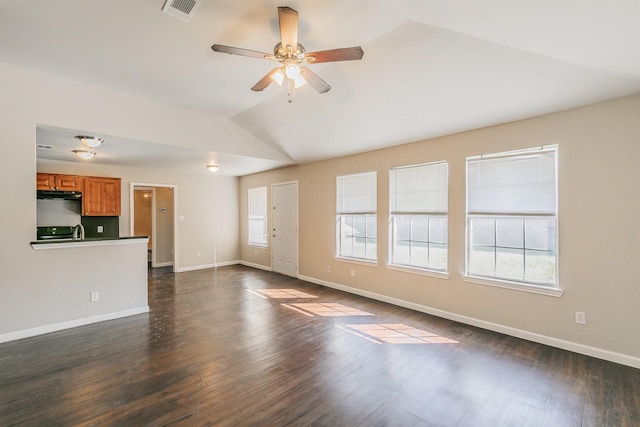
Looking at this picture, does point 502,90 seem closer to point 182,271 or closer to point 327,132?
point 327,132

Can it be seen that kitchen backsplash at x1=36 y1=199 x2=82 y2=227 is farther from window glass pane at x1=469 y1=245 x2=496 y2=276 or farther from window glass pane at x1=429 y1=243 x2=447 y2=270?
window glass pane at x1=469 y1=245 x2=496 y2=276

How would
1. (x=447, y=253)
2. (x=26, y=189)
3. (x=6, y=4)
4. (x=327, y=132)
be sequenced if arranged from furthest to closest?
(x=327, y=132) → (x=447, y=253) → (x=26, y=189) → (x=6, y=4)

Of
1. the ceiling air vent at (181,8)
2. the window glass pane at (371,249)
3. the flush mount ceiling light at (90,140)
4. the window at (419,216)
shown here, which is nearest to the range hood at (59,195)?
the flush mount ceiling light at (90,140)

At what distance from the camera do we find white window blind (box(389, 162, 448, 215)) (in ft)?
13.3

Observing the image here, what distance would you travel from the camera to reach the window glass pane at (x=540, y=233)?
10.4 ft

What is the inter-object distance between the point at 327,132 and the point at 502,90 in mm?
2423

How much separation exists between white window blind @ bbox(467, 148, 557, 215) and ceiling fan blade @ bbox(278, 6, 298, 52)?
2835 millimetres

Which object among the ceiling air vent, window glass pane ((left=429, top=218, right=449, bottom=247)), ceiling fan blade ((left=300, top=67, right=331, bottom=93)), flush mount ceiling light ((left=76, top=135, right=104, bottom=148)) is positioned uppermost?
the ceiling air vent

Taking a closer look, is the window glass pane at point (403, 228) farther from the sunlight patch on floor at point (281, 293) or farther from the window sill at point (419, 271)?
the sunlight patch on floor at point (281, 293)

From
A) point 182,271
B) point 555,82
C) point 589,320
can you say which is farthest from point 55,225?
point 589,320

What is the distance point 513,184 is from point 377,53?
2264 millimetres

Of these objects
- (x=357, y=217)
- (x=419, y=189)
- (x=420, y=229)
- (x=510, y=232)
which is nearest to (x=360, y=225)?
(x=357, y=217)

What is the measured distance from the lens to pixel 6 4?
2.21 meters

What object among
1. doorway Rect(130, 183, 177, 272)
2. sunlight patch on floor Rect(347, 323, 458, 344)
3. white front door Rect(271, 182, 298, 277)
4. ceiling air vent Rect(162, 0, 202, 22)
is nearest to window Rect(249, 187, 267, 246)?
white front door Rect(271, 182, 298, 277)
